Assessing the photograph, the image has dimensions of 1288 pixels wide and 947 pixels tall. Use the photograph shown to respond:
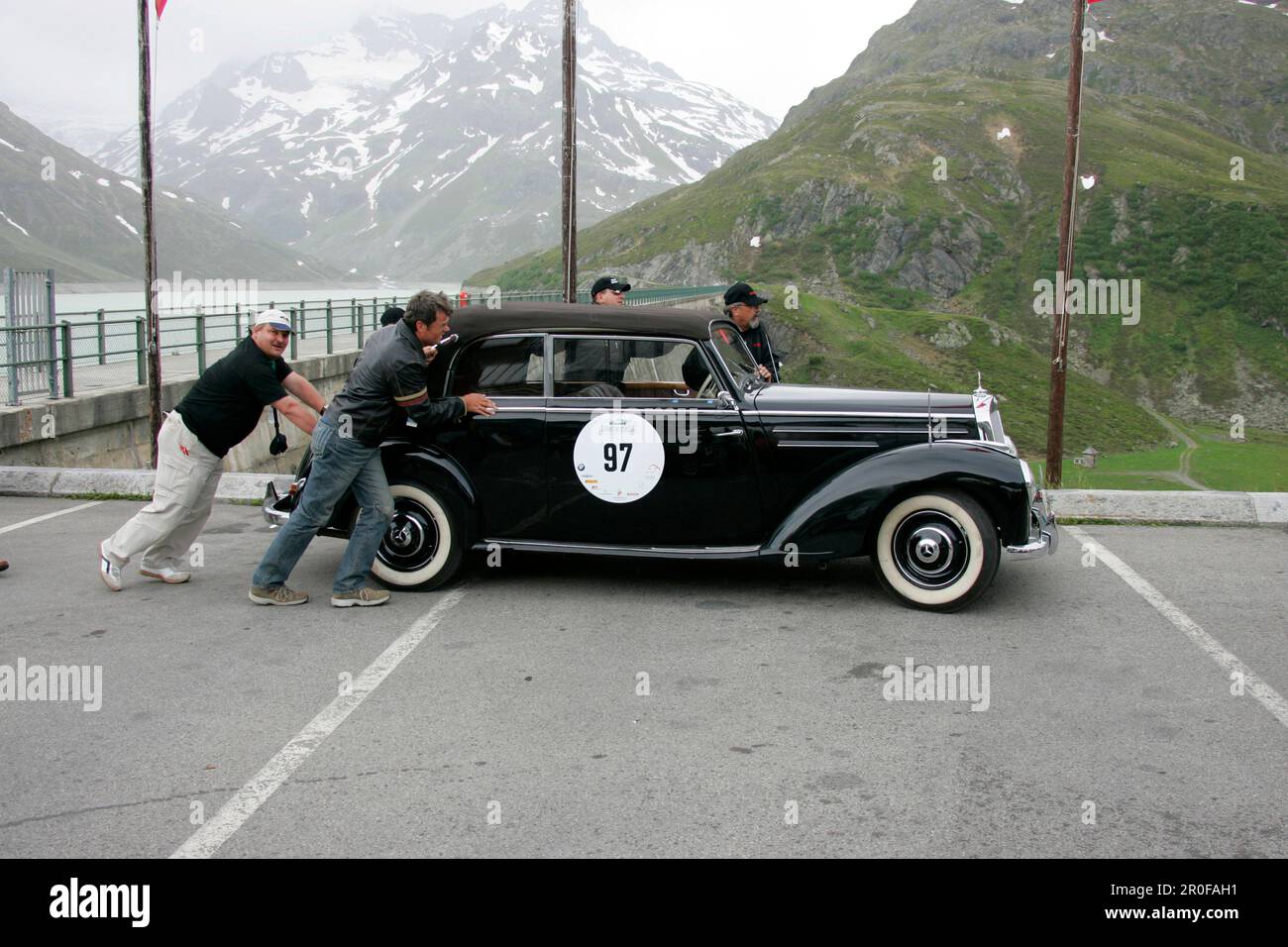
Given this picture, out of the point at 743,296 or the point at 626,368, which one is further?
the point at 743,296

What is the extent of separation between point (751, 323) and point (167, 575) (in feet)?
15.6

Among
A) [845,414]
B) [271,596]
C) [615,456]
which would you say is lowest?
[271,596]

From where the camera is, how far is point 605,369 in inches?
286

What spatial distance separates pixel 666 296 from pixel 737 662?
183 feet

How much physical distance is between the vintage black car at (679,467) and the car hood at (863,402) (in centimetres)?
2

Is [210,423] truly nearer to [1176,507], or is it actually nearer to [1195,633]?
[1195,633]

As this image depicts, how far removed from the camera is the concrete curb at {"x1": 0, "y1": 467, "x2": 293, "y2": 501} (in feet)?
35.7

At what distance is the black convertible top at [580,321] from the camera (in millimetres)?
7254

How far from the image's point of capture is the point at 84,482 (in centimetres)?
1102

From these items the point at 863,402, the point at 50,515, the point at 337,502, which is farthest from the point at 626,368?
the point at 50,515

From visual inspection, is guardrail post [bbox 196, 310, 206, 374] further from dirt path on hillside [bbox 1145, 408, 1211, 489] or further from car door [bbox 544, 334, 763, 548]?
dirt path on hillside [bbox 1145, 408, 1211, 489]

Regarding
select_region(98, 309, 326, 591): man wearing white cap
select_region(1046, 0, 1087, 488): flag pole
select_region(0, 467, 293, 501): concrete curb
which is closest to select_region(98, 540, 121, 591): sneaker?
select_region(98, 309, 326, 591): man wearing white cap
